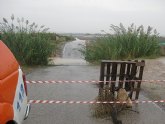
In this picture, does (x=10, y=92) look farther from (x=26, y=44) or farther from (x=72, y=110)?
(x=26, y=44)

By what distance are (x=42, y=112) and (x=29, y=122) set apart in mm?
716

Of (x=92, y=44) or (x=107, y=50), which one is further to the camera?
(x=92, y=44)

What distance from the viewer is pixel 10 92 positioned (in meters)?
3.90

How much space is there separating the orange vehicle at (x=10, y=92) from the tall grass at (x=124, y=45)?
12.8 m

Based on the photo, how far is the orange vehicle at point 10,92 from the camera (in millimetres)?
3694

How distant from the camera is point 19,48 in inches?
602

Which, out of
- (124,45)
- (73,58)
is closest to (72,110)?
(124,45)

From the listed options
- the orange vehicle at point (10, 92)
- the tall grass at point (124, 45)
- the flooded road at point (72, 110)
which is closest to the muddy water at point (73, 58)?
the tall grass at point (124, 45)

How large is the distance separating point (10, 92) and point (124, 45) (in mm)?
14556

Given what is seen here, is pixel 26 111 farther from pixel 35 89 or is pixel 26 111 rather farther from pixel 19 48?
pixel 19 48

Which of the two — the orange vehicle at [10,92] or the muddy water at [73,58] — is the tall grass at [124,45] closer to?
the muddy water at [73,58]

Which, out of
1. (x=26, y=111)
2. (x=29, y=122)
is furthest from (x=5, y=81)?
(x=29, y=122)

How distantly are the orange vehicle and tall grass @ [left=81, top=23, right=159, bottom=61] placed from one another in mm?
12788

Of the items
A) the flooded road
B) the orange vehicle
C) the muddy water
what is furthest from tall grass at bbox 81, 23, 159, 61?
the orange vehicle
